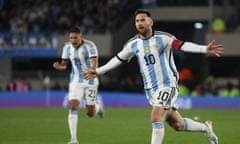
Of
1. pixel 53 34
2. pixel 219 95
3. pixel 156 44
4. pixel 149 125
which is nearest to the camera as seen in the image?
pixel 156 44

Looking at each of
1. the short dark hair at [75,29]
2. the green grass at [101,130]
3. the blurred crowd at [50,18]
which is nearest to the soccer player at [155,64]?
the green grass at [101,130]

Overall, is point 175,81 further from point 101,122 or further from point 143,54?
point 101,122

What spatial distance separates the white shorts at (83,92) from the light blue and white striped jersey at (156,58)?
414cm

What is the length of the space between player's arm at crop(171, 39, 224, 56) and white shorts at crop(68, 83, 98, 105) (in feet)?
15.7

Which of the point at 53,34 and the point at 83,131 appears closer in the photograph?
the point at 83,131

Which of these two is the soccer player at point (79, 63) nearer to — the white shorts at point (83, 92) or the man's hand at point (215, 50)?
the white shorts at point (83, 92)

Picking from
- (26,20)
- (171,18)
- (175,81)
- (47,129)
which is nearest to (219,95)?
(171,18)

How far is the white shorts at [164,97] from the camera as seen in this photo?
11.1m

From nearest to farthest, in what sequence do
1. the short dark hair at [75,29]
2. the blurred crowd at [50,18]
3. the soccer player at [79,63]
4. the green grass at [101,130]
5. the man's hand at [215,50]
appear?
the man's hand at [215,50]
the green grass at [101,130]
the short dark hair at [75,29]
the soccer player at [79,63]
the blurred crowd at [50,18]

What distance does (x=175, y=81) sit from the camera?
1130 centimetres

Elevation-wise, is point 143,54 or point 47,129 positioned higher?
point 143,54

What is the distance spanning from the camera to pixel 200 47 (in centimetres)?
1033

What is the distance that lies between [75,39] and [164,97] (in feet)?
14.6

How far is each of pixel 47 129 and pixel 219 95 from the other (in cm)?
1517
